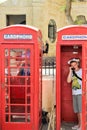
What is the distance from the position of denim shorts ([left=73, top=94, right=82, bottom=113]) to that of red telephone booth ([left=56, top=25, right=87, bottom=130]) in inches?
13.0

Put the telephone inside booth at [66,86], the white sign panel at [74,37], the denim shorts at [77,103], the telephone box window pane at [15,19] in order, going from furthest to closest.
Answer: the telephone box window pane at [15,19], the telephone inside booth at [66,86], the denim shorts at [77,103], the white sign panel at [74,37]

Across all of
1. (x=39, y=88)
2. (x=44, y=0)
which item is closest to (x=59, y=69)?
(x=39, y=88)

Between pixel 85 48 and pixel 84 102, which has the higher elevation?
pixel 85 48

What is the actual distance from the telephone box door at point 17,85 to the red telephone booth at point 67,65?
61cm

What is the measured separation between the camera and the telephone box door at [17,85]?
9.13 m

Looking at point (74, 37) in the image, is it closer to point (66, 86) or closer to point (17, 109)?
point (66, 86)

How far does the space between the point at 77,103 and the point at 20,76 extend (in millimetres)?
1386

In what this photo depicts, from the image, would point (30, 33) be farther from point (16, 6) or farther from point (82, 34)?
point (16, 6)

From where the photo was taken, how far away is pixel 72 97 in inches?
389

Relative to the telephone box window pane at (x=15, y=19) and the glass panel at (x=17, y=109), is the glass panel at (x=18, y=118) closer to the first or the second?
the glass panel at (x=17, y=109)

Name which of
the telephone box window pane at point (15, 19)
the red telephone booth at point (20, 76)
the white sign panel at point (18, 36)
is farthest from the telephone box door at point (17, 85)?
the telephone box window pane at point (15, 19)

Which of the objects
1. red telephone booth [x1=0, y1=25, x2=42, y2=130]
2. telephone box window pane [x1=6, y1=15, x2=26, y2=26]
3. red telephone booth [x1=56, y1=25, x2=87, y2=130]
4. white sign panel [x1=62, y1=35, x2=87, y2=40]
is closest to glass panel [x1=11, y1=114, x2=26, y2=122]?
red telephone booth [x1=0, y1=25, x2=42, y2=130]

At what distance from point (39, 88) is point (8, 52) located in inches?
43.2

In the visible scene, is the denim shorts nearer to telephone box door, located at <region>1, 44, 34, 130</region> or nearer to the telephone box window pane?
telephone box door, located at <region>1, 44, 34, 130</region>
